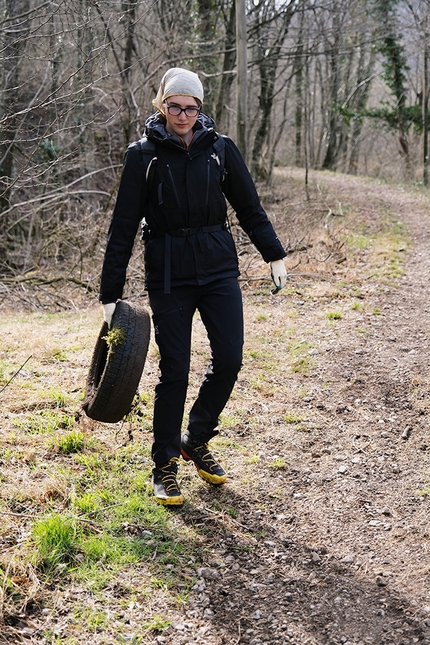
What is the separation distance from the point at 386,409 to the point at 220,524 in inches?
78.6

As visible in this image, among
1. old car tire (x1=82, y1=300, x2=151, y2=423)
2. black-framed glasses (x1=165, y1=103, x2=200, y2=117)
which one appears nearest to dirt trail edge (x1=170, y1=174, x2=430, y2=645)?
old car tire (x1=82, y1=300, x2=151, y2=423)

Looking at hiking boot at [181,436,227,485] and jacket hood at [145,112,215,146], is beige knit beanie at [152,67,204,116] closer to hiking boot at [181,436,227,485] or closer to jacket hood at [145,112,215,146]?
jacket hood at [145,112,215,146]

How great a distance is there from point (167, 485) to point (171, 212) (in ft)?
4.97

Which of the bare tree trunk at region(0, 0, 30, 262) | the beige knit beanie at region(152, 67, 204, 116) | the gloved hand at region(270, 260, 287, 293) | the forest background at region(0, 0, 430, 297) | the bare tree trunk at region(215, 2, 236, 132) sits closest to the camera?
the beige knit beanie at region(152, 67, 204, 116)

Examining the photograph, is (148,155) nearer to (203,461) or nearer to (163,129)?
(163,129)

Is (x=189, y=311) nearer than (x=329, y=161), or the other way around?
(x=189, y=311)

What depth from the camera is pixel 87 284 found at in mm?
9375

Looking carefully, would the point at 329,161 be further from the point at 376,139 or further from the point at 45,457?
the point at 45,457

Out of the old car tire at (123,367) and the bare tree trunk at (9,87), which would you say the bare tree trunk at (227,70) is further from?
the old car tire at (123,367)

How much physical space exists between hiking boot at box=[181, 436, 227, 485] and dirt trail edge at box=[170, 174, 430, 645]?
0.32 ft

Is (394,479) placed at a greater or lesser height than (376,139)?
lesser

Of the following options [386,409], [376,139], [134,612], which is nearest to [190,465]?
[134,612]

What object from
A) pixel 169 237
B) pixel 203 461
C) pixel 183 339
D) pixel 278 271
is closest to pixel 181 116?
pixel 169 237

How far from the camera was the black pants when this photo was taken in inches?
141
